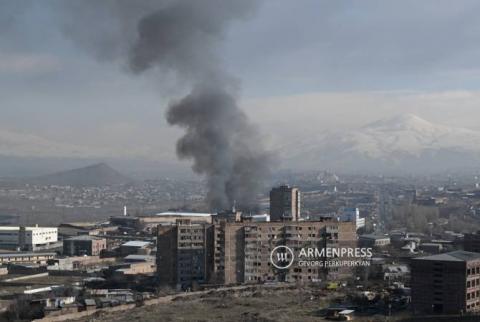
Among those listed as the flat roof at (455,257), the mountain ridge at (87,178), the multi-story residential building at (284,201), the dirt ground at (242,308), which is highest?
the mountain ridge at (87,178)

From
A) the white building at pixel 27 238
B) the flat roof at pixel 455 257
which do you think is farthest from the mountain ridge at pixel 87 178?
the flat roof at pixel 455 257

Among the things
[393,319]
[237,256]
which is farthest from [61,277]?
[393,319]

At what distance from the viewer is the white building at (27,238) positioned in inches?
1940

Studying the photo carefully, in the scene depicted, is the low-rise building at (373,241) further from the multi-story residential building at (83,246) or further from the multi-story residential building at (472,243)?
the multi-story residential building at (83,246)

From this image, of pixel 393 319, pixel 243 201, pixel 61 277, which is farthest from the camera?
pixel 243 201

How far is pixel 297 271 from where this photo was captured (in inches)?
1238

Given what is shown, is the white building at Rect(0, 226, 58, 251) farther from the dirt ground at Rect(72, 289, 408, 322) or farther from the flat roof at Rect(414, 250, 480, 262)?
the flat roof at Rect(414, 250, 480, 262)

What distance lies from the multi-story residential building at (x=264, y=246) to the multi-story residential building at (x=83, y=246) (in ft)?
49.7

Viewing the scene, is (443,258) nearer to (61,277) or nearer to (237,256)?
(237,256)

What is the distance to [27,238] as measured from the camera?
49.4 m

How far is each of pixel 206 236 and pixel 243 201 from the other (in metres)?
16.2

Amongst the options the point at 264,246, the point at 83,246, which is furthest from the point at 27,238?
the point at 264,246

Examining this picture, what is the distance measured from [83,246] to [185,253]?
14999mm

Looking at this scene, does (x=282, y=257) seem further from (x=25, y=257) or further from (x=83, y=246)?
(x=83, y=246)
